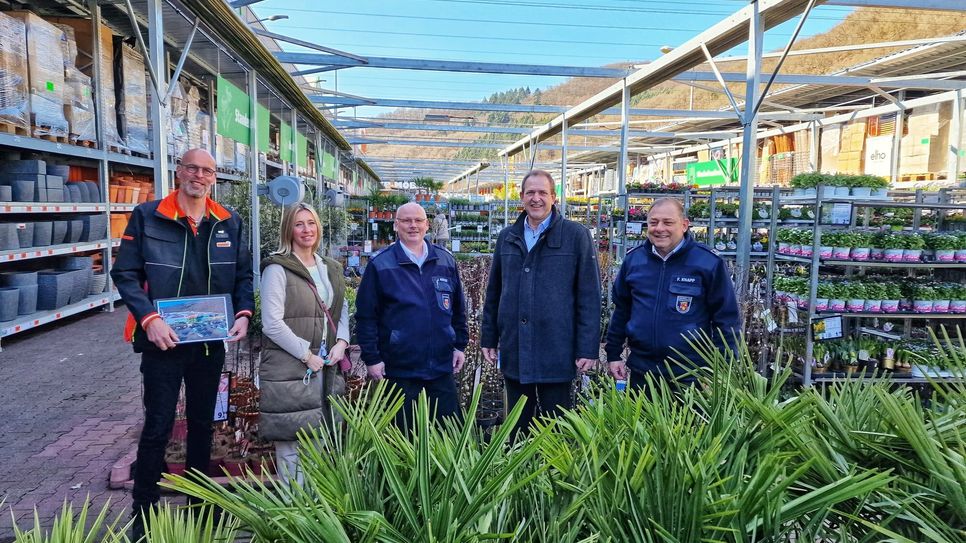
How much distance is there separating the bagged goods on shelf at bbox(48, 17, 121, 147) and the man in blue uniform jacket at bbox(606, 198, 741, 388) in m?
→ 7.47

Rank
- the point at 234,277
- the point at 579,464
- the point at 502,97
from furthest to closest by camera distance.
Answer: the point at 502,97
the point at 234,277
the point at 579,464

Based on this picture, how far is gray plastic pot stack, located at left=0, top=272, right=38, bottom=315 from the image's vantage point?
6.18m

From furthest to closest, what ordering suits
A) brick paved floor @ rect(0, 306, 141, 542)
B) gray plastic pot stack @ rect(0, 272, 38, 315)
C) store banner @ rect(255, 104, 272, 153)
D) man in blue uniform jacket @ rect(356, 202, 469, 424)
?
gray plastic pot stack @ rect(0, 272, 38, 315), store banner @ rect(255, 104, 272, 153), brick paved floor @ rect(0, 306, 141, 542), man in blue uniform jacket @ rect(356, 202, 469, 424)

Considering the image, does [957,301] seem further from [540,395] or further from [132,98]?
[132,98]

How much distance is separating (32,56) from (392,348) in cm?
600

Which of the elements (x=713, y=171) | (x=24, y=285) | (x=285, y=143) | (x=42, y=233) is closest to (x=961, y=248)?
(x=285, y=143)

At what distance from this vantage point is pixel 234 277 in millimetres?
2777

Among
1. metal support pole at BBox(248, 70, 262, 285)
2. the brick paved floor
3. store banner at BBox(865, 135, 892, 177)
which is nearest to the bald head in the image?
the brick paved floor

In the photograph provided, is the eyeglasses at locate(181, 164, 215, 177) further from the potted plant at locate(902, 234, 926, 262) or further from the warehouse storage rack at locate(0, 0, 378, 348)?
the potted plant at locate(902, 234, 926, 262)

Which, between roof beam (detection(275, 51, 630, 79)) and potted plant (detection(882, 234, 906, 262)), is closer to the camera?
potted plant (detection(882, 234, 906, 262))

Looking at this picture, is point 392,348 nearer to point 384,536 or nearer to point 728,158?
point 384,536

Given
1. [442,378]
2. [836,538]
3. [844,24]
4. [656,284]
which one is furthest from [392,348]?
[844,24]

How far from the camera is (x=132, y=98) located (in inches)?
323

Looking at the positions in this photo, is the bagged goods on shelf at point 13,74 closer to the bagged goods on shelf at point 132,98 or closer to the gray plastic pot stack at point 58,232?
the gray plastic pot stack at point 58,232
